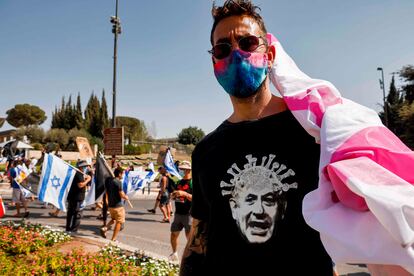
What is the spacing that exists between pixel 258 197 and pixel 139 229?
8.70 meters

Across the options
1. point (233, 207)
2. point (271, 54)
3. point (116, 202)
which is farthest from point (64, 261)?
point (271, 54)

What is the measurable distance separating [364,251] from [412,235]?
12cm

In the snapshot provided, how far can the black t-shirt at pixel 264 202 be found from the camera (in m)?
1.41

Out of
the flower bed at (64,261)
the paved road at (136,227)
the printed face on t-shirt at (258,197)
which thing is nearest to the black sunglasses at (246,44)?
the printed face on t-shirt at (258,197)

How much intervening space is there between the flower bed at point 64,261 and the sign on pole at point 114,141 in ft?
16.5

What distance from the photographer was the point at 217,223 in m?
1.61

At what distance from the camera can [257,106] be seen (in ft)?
5.60

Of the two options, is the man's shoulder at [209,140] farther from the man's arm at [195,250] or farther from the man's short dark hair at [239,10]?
the man's short dark hair at [239,10]

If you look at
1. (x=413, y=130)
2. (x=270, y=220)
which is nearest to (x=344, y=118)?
(x=270, y=220)

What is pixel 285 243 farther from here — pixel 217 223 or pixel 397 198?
pixel 397 198

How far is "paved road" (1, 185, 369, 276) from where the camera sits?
7.20 m

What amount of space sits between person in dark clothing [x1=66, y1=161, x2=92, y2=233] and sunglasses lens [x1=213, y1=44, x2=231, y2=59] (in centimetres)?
807

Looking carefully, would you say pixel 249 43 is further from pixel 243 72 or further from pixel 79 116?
pixel 79 116

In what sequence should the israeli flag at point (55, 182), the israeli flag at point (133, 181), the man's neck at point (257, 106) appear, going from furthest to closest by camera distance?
the israeli flag at point (133, 181) < the israeli flag at point (55, 182) < the man's neck at point (257, 106)
